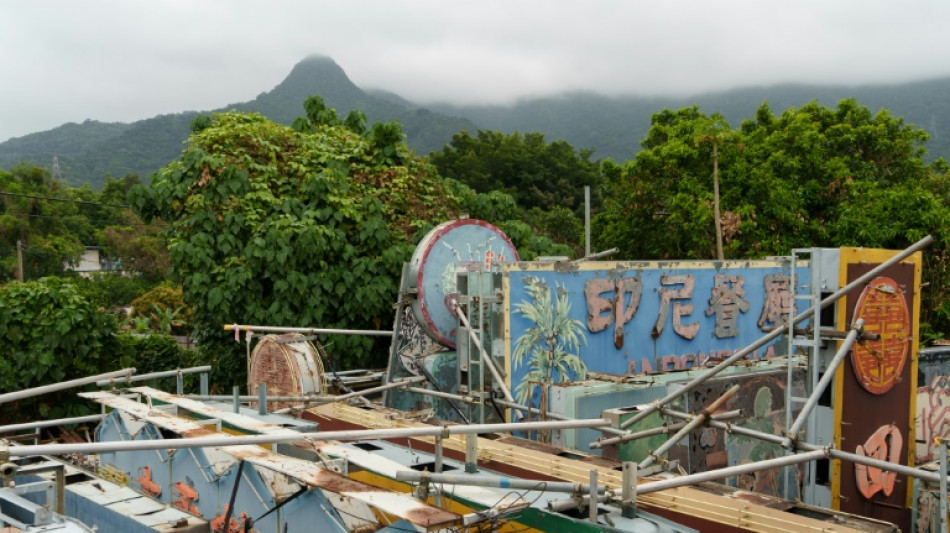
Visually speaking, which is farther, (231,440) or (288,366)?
(288,366)

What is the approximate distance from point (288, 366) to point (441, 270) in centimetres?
286

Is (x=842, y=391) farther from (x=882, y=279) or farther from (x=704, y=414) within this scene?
(x=704, y=414)

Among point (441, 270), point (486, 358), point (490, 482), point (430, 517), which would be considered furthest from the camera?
point (441, 270)

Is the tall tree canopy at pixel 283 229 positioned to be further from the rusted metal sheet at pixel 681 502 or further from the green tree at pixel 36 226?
the green tree at pixel 36 226

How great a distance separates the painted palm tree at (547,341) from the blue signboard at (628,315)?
0.5 inches

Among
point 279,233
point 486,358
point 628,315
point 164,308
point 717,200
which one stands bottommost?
point 164,308

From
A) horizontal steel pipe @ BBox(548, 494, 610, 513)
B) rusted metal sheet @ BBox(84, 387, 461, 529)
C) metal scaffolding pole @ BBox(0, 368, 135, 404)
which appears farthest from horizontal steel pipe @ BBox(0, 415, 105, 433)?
horizontal steel pipe @ BBox(548, 494, 610, 513)

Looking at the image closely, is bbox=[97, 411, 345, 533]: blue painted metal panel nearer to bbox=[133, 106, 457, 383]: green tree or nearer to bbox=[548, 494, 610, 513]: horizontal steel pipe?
bbox=[548, 494, 610, 513]: horizontal steel pipe

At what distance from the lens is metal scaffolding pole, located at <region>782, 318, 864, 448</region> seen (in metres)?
7.12

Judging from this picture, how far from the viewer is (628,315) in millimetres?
12492

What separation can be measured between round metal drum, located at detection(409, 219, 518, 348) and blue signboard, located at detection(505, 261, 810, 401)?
61.1 inches

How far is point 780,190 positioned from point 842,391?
17.7m

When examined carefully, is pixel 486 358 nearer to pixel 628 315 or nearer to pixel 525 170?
pixel 628 315

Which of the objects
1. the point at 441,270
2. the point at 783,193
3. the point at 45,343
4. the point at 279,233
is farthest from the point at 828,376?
the point at 783,193
